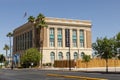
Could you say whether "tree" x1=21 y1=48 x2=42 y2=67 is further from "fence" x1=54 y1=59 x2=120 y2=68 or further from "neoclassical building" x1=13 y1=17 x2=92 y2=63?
"neoclassical building" x1=13 y1=17 x2=92 y2=63

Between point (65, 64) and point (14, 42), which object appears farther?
point (14, 42)

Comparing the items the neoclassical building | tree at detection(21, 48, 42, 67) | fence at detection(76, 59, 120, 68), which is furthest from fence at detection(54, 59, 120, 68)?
the neoclassical building

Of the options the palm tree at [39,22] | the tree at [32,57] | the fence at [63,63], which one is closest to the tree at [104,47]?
the fence at [63,63]

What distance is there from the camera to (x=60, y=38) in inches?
4946

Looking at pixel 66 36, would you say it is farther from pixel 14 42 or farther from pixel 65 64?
pixel 14 42

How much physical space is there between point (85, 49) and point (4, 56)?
58.3 meters

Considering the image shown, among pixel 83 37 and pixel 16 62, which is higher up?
pixel 83 37

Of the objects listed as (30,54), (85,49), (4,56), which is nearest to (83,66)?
(30,54)

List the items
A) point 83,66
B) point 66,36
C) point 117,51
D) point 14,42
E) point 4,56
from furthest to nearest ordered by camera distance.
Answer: point 4,56, point 14,42, point 66,36, point 83,66, point 117,51

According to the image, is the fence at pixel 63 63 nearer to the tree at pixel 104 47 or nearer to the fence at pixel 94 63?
the fence at pixel 94 63

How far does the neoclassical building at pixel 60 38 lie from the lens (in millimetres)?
121875

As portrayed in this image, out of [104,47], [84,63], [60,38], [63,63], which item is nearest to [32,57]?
[63,63]

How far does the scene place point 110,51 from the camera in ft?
216

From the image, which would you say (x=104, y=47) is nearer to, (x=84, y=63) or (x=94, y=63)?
(x=84, y=63)
